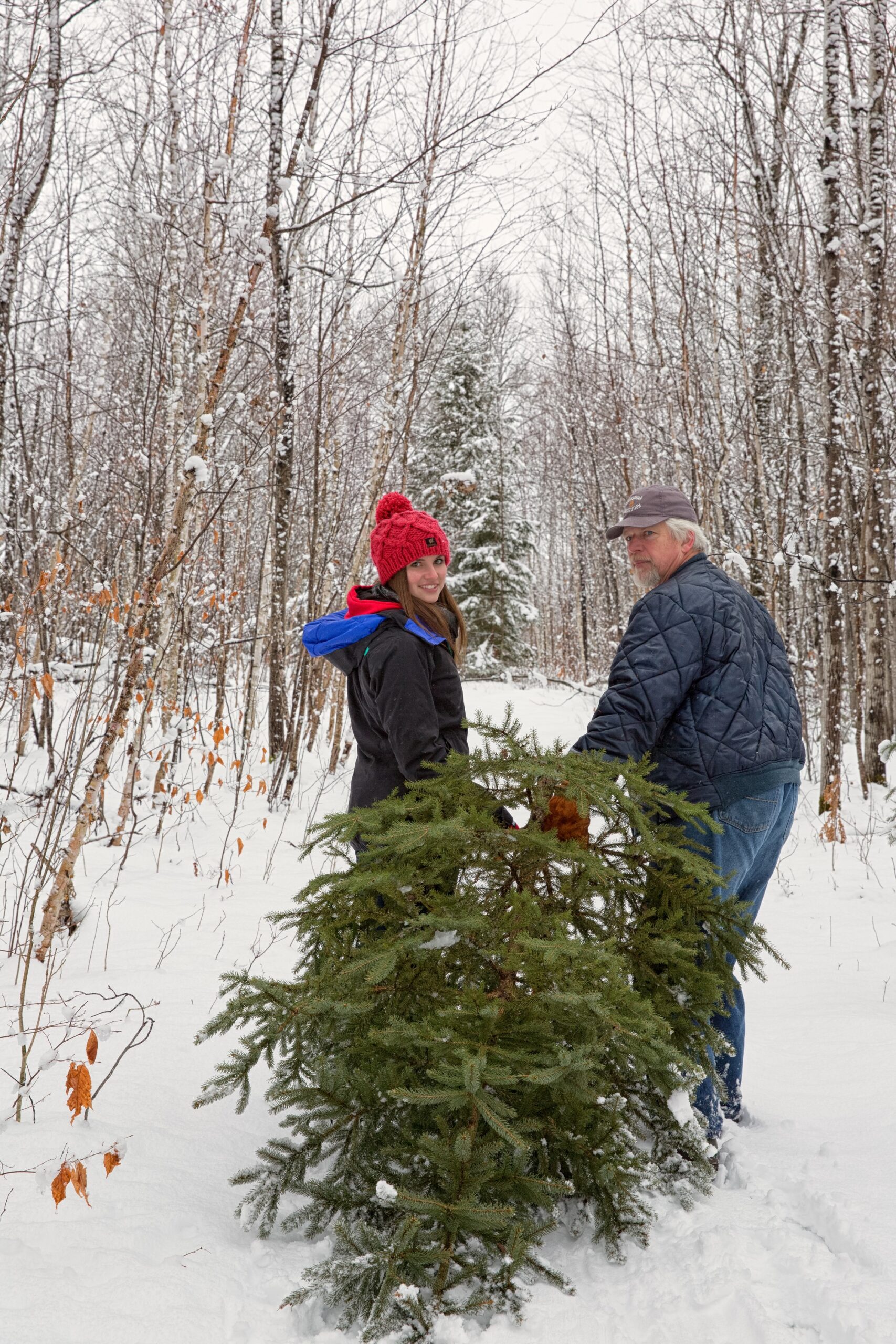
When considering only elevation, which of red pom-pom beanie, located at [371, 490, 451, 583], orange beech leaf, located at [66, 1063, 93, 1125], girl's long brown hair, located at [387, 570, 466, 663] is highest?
red pom-pom beanie, located at [371, 490, 451, 583]

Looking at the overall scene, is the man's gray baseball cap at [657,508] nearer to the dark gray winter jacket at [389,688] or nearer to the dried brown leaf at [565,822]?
the dark gray winter jacket at [389,688]

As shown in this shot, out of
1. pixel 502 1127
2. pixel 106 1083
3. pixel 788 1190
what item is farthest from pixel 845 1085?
pixel 106 1083

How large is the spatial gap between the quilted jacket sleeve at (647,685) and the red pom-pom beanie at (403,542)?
0.83 metres

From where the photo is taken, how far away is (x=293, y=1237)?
2186mm

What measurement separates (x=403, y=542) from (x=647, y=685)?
1.08 m

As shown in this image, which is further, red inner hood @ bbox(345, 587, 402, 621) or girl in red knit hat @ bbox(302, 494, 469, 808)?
red inner hood @ bbox(345, 587, 402, 621)

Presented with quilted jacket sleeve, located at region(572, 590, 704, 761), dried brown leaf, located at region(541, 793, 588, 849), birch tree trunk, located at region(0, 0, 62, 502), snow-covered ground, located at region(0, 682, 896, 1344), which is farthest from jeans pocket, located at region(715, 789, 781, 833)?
birch tree trunk, located at region(0, 0, 62, 502)

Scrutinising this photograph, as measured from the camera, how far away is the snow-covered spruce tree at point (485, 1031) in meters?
1.86

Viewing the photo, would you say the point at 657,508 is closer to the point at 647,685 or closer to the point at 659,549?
the point at 659,549

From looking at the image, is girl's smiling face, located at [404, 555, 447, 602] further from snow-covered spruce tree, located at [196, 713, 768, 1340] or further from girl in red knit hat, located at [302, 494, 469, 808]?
snow-covered spruce tree, located at [196, 713, 768, 1340]

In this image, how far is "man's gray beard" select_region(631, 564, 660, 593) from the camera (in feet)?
9.55

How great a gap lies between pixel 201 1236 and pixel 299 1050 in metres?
0.53

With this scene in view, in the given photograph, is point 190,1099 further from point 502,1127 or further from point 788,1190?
point 788,1190

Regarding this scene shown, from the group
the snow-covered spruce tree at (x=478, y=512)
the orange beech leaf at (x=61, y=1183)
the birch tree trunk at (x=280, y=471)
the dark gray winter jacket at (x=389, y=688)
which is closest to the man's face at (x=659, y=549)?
the dark gray winter jacket at (x=389, y=688)
